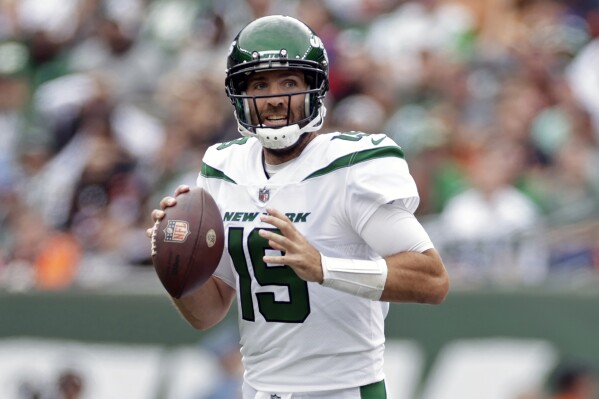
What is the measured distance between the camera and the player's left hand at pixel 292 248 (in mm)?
3732

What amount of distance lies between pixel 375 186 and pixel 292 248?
40 cm

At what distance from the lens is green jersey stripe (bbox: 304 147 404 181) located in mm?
4039

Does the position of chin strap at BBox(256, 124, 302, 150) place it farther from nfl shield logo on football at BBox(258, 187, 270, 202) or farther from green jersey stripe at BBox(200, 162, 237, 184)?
green jersey stripe at BBox(200, 162, 237, 184)

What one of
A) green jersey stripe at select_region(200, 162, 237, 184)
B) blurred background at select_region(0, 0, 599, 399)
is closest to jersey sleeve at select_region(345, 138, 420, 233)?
green jersey stripe at select_region(200, 162, 237, 184)

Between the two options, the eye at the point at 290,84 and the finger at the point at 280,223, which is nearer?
the finger at the point at 280,223

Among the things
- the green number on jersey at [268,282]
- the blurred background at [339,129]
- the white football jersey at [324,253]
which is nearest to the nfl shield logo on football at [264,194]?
the white football jersey at [324,253]

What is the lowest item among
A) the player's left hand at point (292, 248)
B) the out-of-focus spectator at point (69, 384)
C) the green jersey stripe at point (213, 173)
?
the out-of-focus spectator at point (69, 384)

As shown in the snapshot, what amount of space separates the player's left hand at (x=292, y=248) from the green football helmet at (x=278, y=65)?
402mm

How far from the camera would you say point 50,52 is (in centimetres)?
1130

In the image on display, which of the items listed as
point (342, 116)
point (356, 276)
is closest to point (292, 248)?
point (356, 276)

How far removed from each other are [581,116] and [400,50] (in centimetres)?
207

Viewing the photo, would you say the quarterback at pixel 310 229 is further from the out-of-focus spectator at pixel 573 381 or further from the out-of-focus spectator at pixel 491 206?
the out-of-focus spectator at pixel 491 206

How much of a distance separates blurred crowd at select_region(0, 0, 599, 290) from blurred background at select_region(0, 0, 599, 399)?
0.06 feet

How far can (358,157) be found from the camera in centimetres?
404
